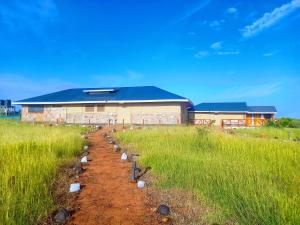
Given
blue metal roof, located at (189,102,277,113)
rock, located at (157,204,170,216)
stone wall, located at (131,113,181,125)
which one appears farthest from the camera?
blue metal roof, located at (189,102,277,113)

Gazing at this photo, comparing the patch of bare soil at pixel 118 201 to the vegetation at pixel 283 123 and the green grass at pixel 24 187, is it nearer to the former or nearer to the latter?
the green grass at pixel 24 187

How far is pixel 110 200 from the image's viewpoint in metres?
4.64

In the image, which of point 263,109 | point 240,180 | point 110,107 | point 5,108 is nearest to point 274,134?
point 240,180

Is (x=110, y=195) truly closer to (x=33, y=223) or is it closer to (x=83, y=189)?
(x=83, y=189)

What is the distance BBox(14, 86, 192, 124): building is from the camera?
87.0 ft

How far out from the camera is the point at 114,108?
93.2 feet

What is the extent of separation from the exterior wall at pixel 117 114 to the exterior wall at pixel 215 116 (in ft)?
17.4

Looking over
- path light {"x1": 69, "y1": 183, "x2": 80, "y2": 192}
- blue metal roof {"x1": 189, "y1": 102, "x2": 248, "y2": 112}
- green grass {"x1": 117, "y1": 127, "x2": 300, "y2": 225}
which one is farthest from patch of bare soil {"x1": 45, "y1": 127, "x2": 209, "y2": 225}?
blue metal roof {"x1": 189, "y1": 102, "x2": 248, "y2": 112}

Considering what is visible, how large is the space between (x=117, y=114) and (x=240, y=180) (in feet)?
79.6

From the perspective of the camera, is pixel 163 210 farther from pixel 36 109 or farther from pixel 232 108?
pixel 232 108

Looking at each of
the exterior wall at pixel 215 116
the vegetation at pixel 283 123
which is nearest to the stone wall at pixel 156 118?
the exterior wall at pixel 215 116

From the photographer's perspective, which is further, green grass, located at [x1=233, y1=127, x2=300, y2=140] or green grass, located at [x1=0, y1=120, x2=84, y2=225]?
green grass, located at [x1=233, y1=127, x2=300, y2=140]

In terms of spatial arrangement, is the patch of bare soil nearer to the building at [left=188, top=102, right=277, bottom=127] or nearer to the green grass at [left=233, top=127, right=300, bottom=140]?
the green grass at [left=233, top=127, right=300, bottom=140]

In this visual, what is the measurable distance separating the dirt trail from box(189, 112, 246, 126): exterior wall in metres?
27.4
